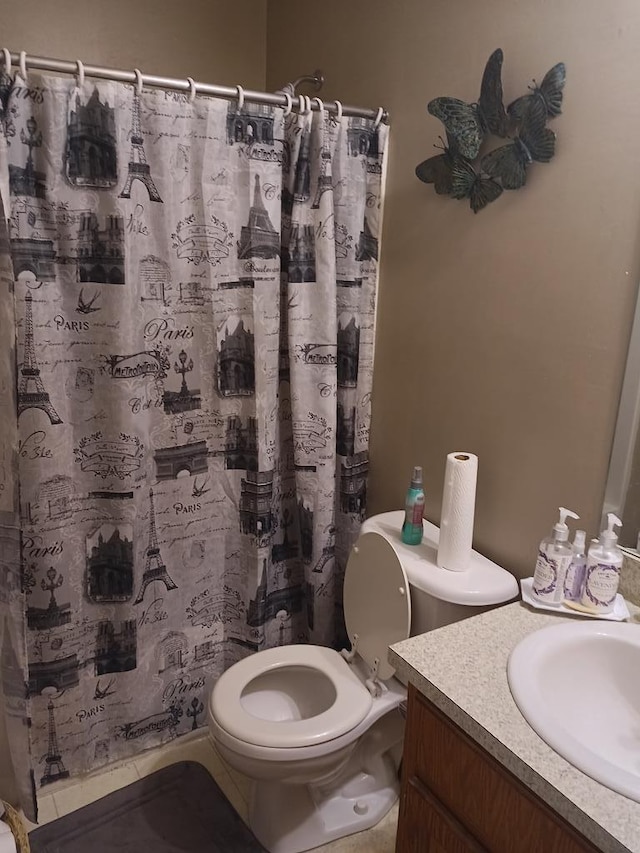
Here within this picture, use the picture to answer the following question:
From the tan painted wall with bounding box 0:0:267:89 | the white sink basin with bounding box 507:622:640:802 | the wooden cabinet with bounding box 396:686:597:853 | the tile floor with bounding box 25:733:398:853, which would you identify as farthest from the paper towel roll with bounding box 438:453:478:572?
the tan painted wall with bounding box 0:0:267:89

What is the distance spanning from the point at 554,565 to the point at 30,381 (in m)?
1.27

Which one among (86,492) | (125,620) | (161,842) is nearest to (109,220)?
(86,492)

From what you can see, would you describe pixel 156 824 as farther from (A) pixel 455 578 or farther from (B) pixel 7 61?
(B) pixel 7 61

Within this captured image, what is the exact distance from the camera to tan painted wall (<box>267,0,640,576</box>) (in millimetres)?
1347

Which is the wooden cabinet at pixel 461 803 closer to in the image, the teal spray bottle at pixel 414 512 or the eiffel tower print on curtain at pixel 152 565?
the teal spray bottle at pixel 414 512

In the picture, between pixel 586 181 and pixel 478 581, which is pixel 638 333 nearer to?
pixel 586 181

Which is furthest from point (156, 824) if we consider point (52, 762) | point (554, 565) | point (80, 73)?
point (80, 73)

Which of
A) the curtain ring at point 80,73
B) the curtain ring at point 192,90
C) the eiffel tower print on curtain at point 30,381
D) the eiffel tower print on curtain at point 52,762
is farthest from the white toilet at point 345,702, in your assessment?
the curtain ring at point 80,73

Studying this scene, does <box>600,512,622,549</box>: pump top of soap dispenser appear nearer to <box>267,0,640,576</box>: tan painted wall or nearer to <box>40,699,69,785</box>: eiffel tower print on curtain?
<box>267,0,640,576</box>: tan painted wall

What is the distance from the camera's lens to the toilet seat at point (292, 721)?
156 centimetres

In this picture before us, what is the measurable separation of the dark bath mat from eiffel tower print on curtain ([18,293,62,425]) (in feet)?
3.58

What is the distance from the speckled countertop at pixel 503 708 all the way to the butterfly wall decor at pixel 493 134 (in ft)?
3.14

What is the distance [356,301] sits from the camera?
1981mm

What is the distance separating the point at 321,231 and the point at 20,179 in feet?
2.50
